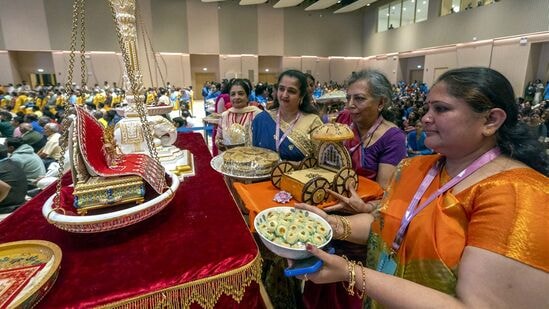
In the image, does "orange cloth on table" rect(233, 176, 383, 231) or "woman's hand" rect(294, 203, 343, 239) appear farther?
"orange cloth on table" rect(233, 176, 383, 231)

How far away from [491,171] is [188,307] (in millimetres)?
948

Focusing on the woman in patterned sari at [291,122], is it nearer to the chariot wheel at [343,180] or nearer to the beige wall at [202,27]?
the chariot wheel at [343,180]

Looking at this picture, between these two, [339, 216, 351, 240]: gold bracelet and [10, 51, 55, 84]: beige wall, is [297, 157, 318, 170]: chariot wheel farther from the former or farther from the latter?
[10, 51, 55, 84]: beige wall

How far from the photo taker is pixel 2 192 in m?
2.57

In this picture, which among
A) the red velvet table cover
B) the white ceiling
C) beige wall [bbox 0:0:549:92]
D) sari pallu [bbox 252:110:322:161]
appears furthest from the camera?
the white ceiling

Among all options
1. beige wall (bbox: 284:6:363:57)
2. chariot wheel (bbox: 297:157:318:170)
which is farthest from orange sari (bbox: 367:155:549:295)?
beige wall (bbox: 284:6:363:57)

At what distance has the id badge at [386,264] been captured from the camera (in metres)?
0.96

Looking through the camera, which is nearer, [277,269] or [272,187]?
[272,187]

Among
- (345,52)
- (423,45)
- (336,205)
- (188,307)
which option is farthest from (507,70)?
(188,307)

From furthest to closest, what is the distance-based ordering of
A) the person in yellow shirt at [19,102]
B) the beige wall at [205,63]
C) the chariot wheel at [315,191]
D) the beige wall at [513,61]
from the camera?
the beige wall at [205,63] < the beige wall at [513,61] < the person in yellow shirt at [19,102] < the chariot wheel at [315,191]

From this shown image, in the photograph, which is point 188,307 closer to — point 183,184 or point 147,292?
point 147,292

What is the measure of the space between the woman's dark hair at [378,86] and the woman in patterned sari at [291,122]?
33cm

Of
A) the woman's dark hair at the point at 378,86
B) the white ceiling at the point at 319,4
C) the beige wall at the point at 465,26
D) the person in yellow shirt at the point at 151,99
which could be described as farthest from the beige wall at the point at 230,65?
the woman's dark hair at the point at 378,86

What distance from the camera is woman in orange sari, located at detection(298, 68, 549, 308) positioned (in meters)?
0.65
